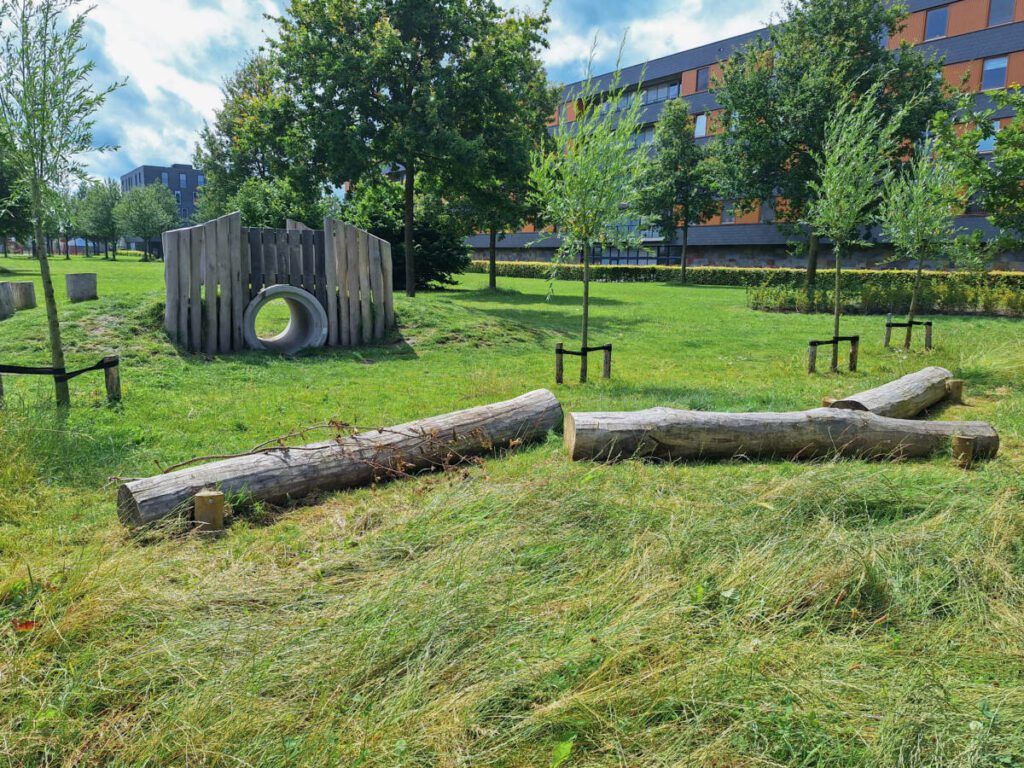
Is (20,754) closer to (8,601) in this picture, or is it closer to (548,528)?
(8,601)

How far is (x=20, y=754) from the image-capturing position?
2330mm

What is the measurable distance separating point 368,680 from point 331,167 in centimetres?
2103

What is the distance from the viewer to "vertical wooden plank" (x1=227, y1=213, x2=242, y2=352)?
36.2 ft

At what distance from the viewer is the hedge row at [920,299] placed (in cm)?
2147

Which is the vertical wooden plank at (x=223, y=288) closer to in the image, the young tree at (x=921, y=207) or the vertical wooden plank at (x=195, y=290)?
the vertical wooden plank at (x=195, y=290)

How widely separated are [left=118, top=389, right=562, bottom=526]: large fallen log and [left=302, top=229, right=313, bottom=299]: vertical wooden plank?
6.70 metres

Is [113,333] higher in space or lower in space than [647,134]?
lower

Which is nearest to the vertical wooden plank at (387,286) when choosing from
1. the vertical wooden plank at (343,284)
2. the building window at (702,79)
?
the vertical wooden plank at (343,284)

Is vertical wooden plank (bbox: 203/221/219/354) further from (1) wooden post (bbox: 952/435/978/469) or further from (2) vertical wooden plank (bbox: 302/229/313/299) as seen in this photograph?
(1) wooden post (bbox: 952/435/978/469)

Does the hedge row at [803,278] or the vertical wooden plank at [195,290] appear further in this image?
the hedge row at [803,278]

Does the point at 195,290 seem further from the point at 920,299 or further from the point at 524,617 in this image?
the point at 920,299

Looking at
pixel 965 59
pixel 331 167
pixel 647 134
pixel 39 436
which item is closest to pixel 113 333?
pixel 39 436

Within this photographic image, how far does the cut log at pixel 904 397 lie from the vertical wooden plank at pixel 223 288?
30.7 ft

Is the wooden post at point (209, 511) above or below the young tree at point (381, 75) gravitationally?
below
